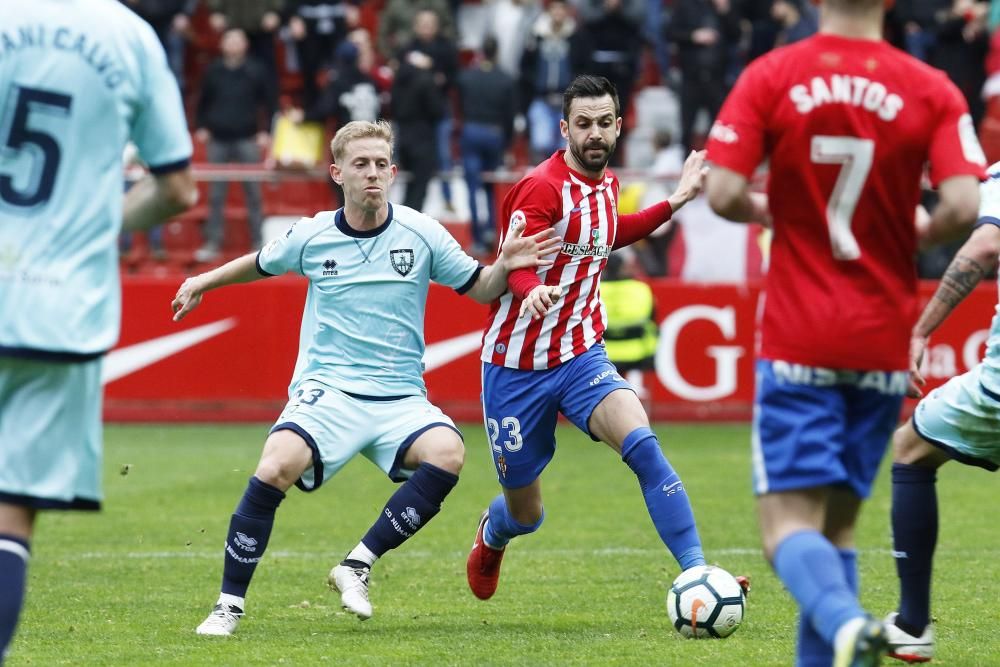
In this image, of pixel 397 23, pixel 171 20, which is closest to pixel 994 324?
pixel 397 23

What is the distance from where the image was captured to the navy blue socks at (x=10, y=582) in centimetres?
440

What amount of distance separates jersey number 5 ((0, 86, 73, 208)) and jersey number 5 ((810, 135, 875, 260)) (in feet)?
7.09

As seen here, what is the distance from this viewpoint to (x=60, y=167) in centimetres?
445

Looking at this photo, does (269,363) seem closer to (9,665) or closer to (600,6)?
(600,6)

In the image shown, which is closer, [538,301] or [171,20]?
[538,301]

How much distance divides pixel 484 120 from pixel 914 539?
42.8 feet

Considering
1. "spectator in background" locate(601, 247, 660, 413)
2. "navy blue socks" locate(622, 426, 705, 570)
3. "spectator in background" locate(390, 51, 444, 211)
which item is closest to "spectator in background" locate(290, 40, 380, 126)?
"spectator in background" locate(390, 51, 444, 211)

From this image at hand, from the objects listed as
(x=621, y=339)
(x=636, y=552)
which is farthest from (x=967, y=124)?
(x=621, y=339)

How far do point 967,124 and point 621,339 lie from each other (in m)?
11.4

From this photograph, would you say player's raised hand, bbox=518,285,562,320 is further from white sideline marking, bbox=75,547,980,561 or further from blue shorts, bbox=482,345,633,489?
white sideline marking, bbox=75,547,980,561

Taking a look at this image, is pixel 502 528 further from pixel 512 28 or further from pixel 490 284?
pixel 512 28

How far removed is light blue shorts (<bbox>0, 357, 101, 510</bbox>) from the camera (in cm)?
441

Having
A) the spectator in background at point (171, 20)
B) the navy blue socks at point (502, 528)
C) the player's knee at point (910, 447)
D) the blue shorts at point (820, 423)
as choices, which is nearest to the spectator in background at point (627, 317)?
the spectator in background at point (171, 20)

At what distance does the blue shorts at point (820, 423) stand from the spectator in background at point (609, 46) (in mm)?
14734
